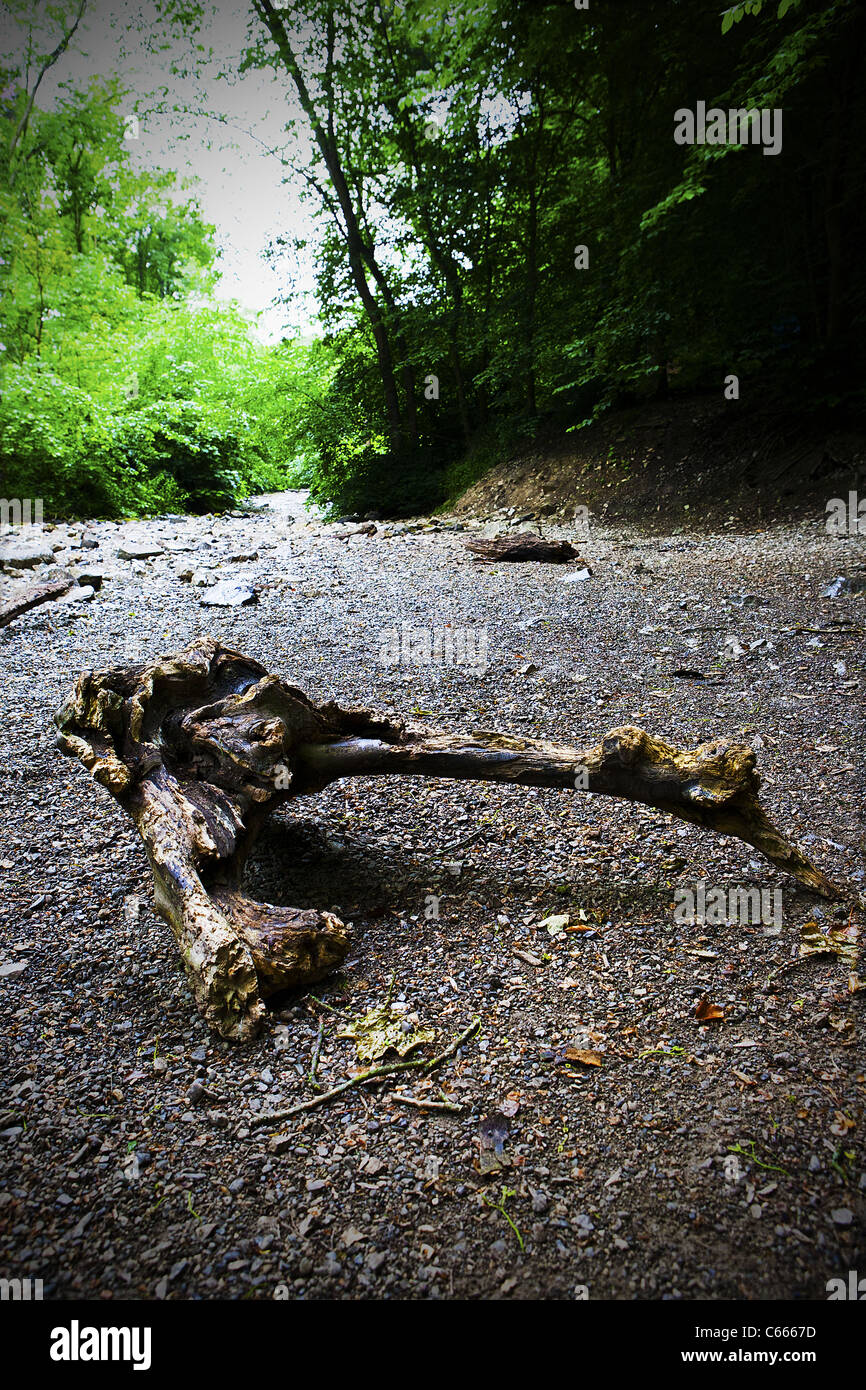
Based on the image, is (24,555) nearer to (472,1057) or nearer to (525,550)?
(525,550)

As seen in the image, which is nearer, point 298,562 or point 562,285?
point 298,562

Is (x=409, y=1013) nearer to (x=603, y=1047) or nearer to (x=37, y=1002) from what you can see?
(x=603, y=1047)

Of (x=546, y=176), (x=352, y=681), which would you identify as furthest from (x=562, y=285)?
(x=352, y=681)

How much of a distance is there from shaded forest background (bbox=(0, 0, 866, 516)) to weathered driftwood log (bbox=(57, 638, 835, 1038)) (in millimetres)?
5514

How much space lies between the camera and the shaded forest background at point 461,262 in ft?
26.5

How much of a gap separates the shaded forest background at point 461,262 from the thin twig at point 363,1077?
21.5ft

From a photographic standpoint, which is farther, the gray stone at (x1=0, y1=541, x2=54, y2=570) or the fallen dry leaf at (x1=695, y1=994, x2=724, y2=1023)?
the gray stone at (x1=0, y1=541, x2=54, y2=570)

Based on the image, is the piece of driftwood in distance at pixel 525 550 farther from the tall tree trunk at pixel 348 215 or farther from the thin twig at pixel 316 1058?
the tall tree trunk at pixel 348 215

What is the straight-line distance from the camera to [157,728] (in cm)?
286

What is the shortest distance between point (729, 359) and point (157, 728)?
9.43 m

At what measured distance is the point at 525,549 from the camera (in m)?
8.03

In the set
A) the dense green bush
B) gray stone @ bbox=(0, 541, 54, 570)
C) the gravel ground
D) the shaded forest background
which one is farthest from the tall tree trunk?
the gravel ground

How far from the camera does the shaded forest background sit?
809cm

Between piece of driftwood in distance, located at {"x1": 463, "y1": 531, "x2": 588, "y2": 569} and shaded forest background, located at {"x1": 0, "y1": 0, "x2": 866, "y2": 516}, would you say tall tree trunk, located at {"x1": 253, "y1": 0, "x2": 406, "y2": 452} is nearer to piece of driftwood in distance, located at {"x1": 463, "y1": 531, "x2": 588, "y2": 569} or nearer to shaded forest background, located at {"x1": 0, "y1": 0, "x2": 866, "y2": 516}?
shaded forest background, located at {"x1": 0, "y1": 0, "x2": 866, "y2": 516}
